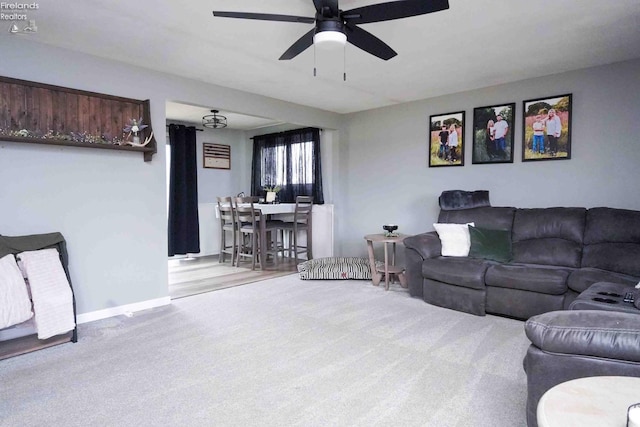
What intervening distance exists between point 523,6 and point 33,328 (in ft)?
14.5

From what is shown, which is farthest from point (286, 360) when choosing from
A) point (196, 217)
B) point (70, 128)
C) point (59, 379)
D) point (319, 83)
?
point (196, 217)

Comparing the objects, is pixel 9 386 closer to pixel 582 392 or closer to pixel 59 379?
pixel 59 379

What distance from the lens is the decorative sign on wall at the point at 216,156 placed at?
6.94m

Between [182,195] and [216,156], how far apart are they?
1.14 metres

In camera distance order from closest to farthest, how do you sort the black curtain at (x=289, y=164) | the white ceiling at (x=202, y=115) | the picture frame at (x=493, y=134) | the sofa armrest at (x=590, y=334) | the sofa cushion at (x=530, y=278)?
the sofa armrest at (x=590, y=334), the sofa cushion at (x=530, y=278), the picture frame at (x=493, y=134), the white ceiling at (x=202, y=115), the black curtain at (x=289, y=164)

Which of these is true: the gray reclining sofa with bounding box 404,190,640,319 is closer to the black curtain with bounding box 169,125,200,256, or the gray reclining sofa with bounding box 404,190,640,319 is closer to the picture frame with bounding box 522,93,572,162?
the picture frame with bounding box 522,93,572,162

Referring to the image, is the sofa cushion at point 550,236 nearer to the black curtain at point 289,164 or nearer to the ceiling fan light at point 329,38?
the ceiling fan light at point 329,38

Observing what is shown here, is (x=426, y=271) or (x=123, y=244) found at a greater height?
(x=123, y=244)

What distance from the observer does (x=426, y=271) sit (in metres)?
3.86

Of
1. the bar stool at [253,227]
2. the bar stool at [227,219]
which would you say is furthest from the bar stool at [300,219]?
the bar stool at [227,219]

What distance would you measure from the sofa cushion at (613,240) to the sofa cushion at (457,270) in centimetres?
89

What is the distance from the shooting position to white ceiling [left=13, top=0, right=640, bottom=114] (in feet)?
8.32

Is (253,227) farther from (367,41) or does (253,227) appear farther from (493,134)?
(367,41)

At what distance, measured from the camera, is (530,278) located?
3.23m
